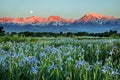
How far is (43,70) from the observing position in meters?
6.52

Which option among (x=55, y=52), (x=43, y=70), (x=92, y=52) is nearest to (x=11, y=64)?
(x=43, y=70)

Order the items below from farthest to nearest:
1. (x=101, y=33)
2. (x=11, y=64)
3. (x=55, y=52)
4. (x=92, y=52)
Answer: (x=101, y=33)
(x=92, y=52)
(x=55, y=52)
(x=11, y=64)

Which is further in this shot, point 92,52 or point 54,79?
point 92,52

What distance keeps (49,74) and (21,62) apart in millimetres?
758

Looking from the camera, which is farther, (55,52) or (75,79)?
(55,52)

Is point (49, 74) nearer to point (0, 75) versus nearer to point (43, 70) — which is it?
point (43, 70)

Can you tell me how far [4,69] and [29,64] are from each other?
61cm

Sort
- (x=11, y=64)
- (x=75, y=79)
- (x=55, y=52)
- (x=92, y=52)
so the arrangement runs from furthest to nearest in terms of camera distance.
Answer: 1. (x=92, y=52)
2. (x=55, y=52)
3. (x=11, y=64)
4. (x=75, y=79)

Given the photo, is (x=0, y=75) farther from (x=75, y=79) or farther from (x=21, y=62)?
(x=75, y=79)

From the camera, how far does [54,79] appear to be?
6336mm

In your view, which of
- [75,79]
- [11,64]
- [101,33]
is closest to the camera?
[75,79]

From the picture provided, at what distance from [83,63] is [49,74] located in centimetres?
68

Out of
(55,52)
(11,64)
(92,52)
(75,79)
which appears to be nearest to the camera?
(75,79)

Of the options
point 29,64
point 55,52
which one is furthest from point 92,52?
point 29,64
